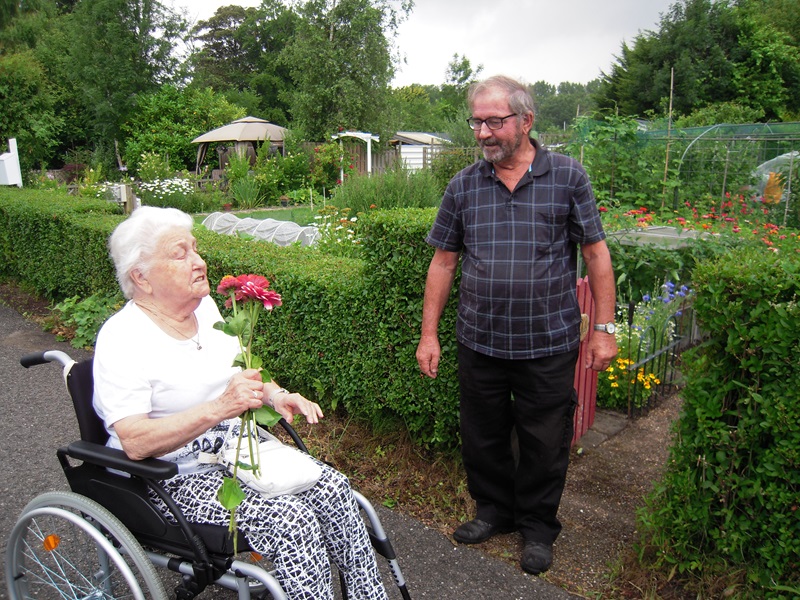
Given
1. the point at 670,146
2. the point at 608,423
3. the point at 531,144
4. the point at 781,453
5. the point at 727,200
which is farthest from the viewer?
the point at 670,146

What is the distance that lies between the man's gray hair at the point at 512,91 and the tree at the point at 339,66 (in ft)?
78.7

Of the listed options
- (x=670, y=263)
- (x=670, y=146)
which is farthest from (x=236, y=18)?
(x=670, y=263)

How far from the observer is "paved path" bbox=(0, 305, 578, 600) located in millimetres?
2779

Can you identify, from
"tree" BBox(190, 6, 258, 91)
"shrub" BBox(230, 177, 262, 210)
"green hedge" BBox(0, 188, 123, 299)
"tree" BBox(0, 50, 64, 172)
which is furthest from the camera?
"tree" BBox(190, 6, 258, 91)

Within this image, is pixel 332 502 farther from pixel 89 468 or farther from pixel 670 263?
pixel 670 263

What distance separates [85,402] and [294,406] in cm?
70

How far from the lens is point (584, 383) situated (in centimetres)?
390

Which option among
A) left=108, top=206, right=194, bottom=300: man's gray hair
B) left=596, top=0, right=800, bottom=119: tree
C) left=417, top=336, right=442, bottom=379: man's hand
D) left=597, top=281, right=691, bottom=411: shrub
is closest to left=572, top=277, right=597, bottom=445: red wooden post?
left=597, top=281, right=691, bottom=411: shrub

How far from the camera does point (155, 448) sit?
2074mm

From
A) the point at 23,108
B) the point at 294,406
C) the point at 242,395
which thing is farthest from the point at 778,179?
the point at 23,108

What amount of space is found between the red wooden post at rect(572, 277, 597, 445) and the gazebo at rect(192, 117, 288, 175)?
67.1ft

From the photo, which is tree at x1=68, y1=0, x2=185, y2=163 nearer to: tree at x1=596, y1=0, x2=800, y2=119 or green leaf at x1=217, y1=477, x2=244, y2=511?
tree at x1=596, y1=0, x2=800, y2=119

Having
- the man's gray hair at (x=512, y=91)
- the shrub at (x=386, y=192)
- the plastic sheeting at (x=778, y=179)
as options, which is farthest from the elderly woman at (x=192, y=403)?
the plastic sheeting at (x=778, y=179)

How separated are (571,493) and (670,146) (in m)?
7.19
